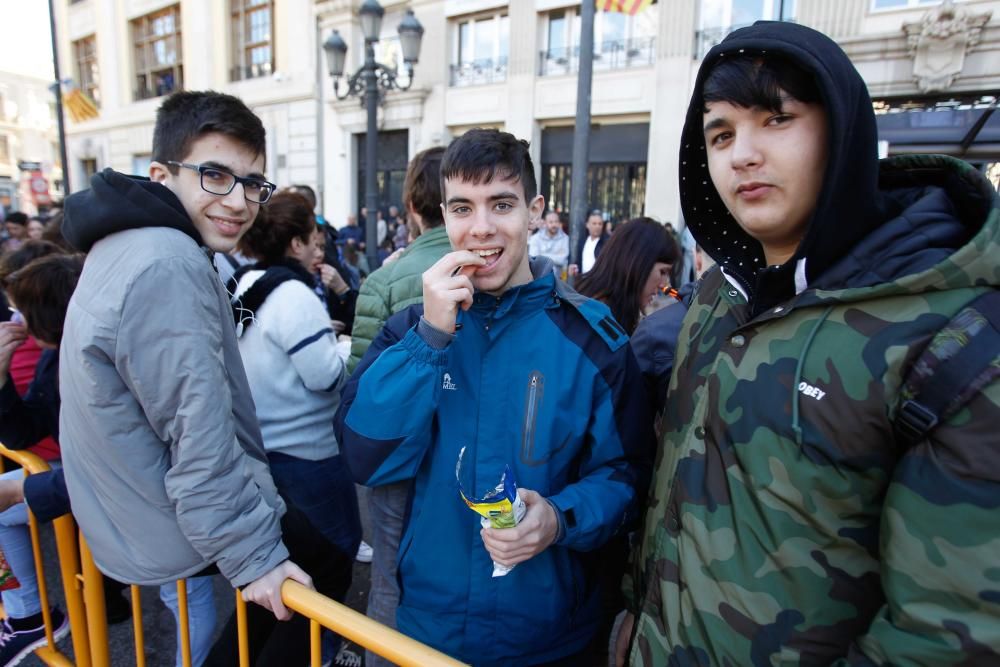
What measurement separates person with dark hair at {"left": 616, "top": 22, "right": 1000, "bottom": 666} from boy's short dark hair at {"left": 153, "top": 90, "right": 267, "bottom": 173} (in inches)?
58.7

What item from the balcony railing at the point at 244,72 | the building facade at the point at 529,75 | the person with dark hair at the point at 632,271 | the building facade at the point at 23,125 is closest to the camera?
the person with dark hair at the point at 632,271

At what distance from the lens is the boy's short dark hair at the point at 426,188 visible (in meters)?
2.60

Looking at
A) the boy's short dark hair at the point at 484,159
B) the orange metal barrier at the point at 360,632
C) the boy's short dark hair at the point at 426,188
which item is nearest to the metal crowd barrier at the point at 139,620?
the orange metal barrier at the point at 360,632

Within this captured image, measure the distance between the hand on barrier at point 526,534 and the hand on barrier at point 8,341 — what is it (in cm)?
250

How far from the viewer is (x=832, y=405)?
0.95 metres

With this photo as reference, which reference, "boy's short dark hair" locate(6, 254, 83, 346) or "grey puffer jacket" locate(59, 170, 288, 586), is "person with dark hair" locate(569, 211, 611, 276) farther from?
"grey puffer jacket" locate(59, 170, 288, 586)

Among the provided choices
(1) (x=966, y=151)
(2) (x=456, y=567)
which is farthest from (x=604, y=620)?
(1) (x=966, y=151)

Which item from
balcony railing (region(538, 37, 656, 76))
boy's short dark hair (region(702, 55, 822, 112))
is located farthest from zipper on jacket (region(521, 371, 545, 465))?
balcony railing (region(538, 37, 656, 76))

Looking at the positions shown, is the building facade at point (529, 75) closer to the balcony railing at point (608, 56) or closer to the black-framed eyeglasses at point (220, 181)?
the balcony railing at point (608, 56)

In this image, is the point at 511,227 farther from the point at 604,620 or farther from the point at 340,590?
the point at 340,590

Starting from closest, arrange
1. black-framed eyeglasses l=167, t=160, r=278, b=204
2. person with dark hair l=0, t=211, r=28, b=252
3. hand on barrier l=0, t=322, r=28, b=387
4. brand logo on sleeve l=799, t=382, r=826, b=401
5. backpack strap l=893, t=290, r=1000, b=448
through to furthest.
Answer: backpack strap l=893, t=290, r=1000, b=448 → brand logo on sleeve l=799, t=382, r=826, b=401 → black-framed eyeglasses l=167, t=160, r=278, b=204 → hand on barrier l=0, t=322, r=28, b=387 → person with dark hair l=0, t=211, r=28, b=252

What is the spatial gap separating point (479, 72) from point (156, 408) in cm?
1518

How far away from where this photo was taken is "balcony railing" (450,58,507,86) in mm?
14453

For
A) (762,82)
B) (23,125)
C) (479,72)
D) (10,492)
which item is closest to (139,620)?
(10,492)
